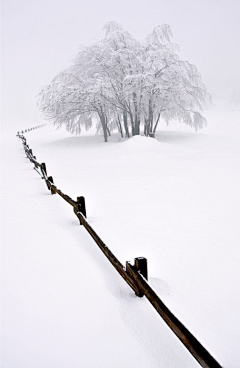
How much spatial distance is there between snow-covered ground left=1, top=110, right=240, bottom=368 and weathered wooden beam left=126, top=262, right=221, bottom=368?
37 centimetres

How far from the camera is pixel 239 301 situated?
3068 mm

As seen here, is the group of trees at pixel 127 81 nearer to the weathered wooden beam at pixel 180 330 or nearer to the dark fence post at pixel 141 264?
the dark fence post at pixel 141 264

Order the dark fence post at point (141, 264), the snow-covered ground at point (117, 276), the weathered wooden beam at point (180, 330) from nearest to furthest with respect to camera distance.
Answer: the weathered wooden beam at point (180, 330)
the snow-covered ground at point (117, 276)
the dark fence post at point (141, 264)

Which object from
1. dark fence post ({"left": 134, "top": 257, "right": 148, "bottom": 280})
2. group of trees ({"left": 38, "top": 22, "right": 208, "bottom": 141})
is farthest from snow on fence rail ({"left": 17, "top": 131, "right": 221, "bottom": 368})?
group of trees ({"left": 38, "top": 22, "right": 208, "bottom": 141})

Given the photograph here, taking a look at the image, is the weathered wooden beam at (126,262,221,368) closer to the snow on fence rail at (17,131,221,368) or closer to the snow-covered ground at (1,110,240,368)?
the snow on fence rail at (17,131,221,368)


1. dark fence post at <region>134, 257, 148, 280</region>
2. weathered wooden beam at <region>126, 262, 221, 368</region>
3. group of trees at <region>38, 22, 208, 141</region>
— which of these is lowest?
weathered wooden beam at <region>126, 262, 221, 368</region>

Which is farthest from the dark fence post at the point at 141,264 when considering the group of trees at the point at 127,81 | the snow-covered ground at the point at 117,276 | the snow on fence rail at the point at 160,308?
the group of trees at the point at 127,81

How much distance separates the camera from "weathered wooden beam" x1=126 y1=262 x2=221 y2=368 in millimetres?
1800

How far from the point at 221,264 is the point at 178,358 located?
73.2 inches

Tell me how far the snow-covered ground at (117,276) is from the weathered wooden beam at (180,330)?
37 centimetres

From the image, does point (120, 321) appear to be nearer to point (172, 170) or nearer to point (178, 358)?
point (178, 358)

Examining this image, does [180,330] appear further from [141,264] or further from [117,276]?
[117,276]

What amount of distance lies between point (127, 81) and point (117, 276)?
16.0 meters

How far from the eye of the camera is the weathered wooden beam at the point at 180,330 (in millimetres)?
1800
